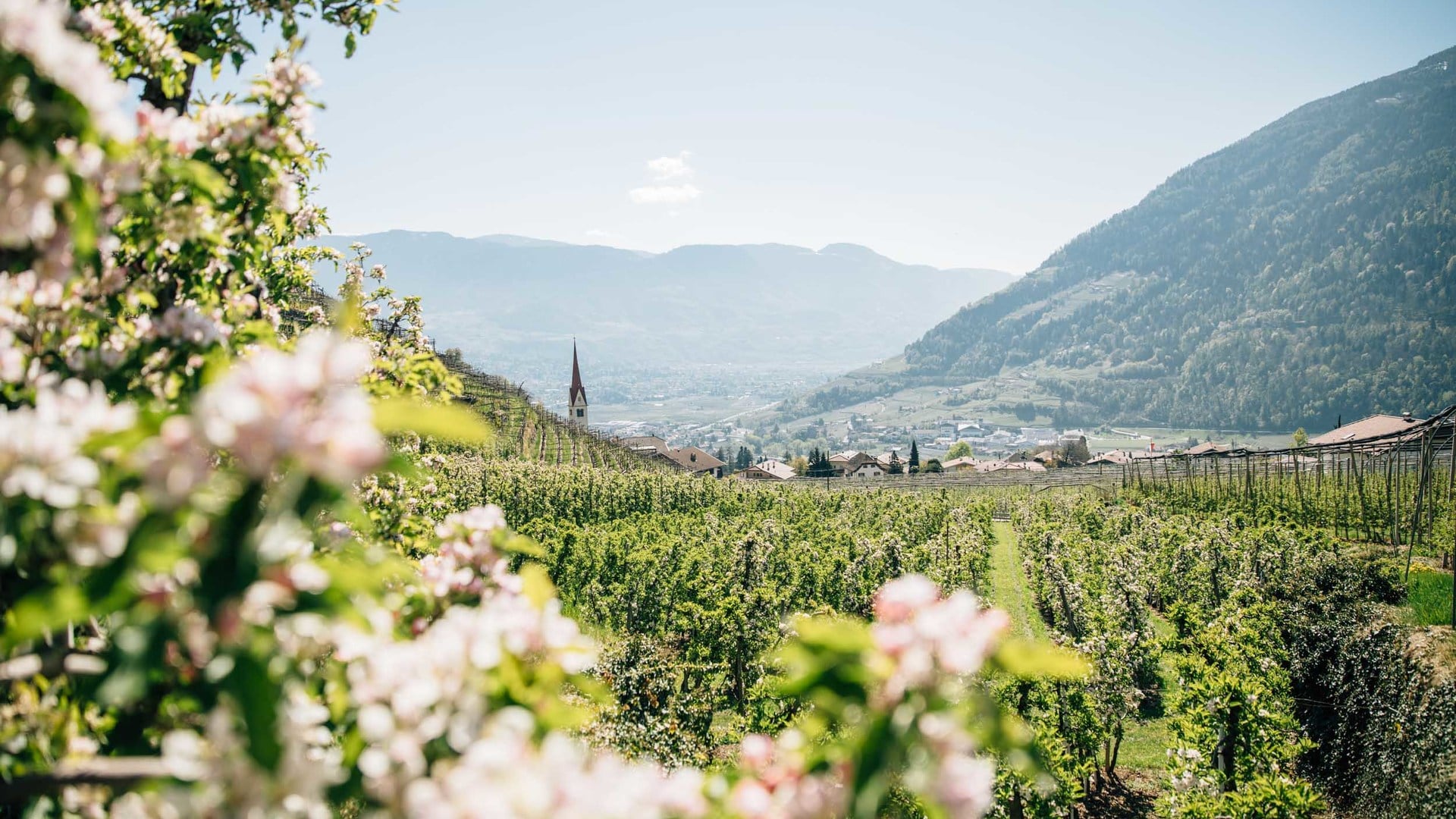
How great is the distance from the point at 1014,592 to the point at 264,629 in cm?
2688

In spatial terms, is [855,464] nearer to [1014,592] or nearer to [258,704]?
[1014,592]

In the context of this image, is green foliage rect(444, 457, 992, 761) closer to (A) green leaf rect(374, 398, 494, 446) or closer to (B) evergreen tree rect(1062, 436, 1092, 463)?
(A) green leaf rect(374, 398, 494, 446)

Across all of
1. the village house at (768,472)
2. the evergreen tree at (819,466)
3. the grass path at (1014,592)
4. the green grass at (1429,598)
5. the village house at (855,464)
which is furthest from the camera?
the village house at (855,464)

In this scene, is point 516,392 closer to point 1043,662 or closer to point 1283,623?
point 1283,623

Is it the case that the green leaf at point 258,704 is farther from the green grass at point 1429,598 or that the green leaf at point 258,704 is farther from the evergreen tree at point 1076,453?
the evergreen tree at point 1076,453

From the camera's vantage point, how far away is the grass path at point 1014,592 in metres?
21.0

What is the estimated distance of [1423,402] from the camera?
16762 centimetres

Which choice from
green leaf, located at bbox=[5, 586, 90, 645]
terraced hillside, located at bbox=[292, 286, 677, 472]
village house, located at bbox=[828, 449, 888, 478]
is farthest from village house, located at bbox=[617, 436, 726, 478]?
green leaf, located at bbox=[5, 586, 90, 645]

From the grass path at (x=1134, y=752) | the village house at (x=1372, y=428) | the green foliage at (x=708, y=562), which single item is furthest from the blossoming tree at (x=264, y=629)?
the village house at (x=1372, y=428)

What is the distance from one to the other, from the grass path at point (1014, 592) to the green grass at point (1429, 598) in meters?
7.53

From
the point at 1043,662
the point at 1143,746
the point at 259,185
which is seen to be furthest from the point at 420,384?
the point at 1143,746

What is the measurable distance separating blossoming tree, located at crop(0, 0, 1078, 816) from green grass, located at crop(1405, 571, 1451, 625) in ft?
52.2

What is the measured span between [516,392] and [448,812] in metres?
68.4

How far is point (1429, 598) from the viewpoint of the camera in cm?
1392
